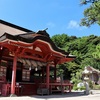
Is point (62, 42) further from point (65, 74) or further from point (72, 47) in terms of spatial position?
point (65, 74)

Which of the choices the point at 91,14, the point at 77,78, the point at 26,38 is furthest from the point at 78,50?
the point at 26,38

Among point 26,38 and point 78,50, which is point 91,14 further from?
point 78,50

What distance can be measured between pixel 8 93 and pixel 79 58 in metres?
33.4

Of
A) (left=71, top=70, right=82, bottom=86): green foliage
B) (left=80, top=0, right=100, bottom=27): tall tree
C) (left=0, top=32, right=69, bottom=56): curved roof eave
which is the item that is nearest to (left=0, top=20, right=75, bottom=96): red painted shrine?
(left=0, top=32, right=69, bottom=56): curved roof eave

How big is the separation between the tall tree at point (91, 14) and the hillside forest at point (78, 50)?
890 inches

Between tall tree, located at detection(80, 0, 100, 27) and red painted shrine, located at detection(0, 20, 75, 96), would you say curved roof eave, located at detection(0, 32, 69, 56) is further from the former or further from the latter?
tall tree, located at detection(80, 0, 100, 27)

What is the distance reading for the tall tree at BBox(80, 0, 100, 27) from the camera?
42.9 feet

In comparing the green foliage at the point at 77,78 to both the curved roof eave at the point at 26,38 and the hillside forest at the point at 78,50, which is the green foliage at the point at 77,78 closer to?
the hillside forest at the point at 78,50

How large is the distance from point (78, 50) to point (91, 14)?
37980mm

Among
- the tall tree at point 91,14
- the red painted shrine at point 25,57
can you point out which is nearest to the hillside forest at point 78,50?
the red painted shrine at point 25,57

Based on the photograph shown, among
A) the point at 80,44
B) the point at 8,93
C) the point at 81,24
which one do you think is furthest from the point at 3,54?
the point at 80,44

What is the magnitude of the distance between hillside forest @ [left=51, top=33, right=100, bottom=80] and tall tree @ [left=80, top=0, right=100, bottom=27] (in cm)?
2260

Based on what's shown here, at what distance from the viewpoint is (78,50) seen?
51938mm

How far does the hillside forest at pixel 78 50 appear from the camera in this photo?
38.4 metres
